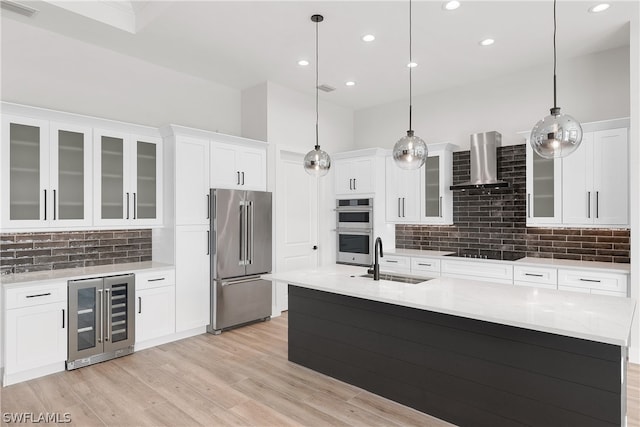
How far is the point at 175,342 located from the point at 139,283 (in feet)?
2.81

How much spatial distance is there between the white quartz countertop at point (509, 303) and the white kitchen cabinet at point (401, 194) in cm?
238

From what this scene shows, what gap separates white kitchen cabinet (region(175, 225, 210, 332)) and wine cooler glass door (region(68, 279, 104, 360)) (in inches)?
34.0

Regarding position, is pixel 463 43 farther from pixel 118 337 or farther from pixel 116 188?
pixel 118 337

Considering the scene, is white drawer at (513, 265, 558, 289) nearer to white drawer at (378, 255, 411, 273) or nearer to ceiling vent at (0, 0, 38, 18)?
white drawer at (378, 255, 411, 273)

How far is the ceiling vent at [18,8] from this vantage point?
11.0 ft

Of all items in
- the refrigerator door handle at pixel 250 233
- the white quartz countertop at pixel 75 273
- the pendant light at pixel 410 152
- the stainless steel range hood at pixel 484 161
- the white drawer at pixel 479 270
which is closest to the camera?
the pendant light at pixel 410 152

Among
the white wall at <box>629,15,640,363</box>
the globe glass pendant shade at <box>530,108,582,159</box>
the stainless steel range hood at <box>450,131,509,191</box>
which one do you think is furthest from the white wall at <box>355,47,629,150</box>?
the globe glass pendant shade at <box>530,108,582,159</box>

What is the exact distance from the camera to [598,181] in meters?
4.02

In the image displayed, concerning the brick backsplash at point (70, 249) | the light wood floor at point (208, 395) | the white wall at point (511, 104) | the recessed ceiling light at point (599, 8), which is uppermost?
the recessed ceiling light at point (599, 8)

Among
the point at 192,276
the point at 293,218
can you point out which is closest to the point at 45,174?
the point at 192,276

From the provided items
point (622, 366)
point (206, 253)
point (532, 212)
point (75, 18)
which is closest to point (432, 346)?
point (622, 366)

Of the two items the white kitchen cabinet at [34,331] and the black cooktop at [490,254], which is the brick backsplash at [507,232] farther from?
the white kitchen cabinet at [34,331]

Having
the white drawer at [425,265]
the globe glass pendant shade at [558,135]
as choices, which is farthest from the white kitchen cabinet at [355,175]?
the globe glass pendant shade at [558,135]

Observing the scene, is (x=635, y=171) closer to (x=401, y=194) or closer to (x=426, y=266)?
(x=426, y=266)
